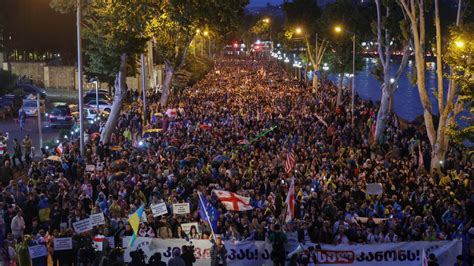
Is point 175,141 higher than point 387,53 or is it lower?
lower

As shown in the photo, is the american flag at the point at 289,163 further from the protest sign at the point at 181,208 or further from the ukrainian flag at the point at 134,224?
the ukrainian flag at the point at 134,224

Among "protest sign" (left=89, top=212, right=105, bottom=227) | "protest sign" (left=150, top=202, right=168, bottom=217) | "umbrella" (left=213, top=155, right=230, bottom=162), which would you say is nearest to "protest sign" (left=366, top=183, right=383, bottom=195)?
"protest sign" (left=150, top=202, right=168, bottom=217)

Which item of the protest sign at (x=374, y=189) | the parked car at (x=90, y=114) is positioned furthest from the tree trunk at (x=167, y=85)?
the protest sign at (x=374, y=189)

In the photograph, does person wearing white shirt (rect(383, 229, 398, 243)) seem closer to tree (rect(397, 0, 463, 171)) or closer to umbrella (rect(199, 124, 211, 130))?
tree (rect(397, 0, 463, 171))

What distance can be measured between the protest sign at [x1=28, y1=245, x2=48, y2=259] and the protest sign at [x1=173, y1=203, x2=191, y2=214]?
294 cm

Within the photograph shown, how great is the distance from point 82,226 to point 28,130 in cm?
2135

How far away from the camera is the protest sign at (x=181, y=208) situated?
14304mm

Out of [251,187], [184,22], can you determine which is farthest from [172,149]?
[184,22]

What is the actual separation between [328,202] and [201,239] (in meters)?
3.32

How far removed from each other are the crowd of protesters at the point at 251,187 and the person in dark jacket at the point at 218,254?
988 millimetres

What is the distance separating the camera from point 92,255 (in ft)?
41.5

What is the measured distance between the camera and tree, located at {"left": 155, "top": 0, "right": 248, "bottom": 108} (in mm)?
29375

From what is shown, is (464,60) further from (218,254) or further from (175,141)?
(218,254)

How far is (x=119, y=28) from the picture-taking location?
2702cm
